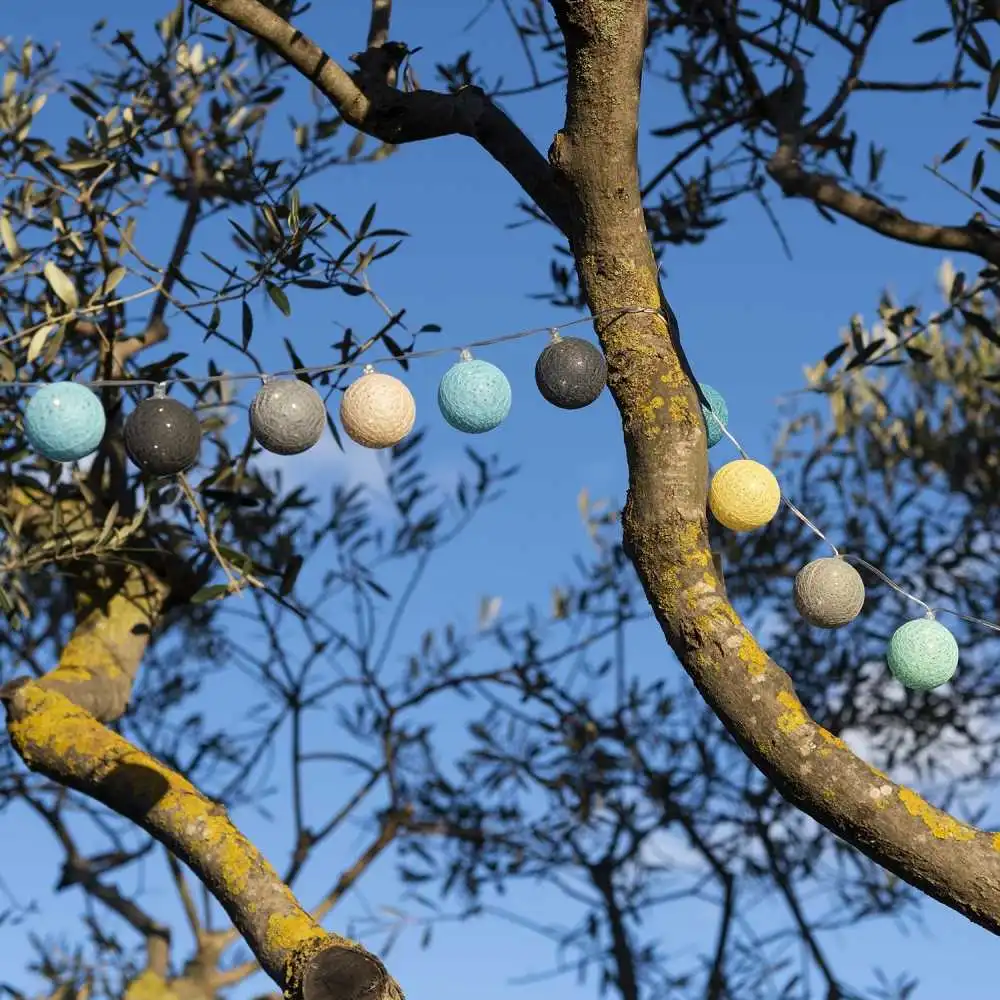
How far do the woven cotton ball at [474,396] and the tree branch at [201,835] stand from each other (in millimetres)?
1185

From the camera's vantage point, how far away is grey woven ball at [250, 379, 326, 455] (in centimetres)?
266

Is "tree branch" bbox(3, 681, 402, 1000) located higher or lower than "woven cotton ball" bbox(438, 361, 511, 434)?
lower

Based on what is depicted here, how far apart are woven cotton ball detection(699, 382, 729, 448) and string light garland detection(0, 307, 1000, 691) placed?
0.6 inches

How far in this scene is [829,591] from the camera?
2758mm

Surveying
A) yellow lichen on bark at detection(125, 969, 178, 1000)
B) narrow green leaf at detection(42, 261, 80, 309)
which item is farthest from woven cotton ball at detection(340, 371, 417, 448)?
yellow lichen on bark at detection(125, 969, 178, 1000)

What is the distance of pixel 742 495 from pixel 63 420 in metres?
1.39

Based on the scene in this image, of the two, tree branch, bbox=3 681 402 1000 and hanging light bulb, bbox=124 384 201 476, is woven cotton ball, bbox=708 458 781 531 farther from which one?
tree branch, bbox=3 681 402 1000

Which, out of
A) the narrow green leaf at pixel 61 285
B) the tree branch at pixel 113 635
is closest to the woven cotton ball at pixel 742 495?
the narrow green leaf at pixel 61 285

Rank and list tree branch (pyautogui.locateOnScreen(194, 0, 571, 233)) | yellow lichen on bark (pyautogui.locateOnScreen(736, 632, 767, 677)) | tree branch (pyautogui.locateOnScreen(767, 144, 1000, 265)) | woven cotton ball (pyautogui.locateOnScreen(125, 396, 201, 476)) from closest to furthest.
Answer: yellow lichen on bark (pyautogui.locateOnScreen(736, 632, 767, 677)), woven cotton ball (pyautogui.locateOnScreen(125, 396, 201, 476)), tree branch (pyautogui.locateOnScreen(194, 0, 571, 233)), tree branch (pyautogui.locateOnScreen(767, 144, 1000, 265))

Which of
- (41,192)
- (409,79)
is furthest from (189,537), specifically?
(409,79)

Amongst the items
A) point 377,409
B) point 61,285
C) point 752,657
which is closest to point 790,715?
point 752,657

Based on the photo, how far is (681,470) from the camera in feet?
8.18

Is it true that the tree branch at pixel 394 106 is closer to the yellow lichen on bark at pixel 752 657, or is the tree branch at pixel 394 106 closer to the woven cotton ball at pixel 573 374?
the woven cotton ball at pixel 573 374

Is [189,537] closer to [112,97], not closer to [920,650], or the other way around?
[112,97]
